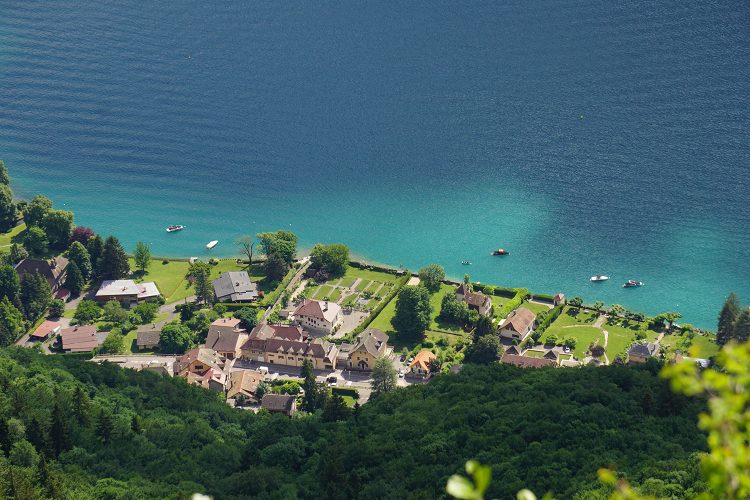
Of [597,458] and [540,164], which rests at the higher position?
[540,164]

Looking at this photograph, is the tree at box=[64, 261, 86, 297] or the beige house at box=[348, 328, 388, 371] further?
the tree at box=[64, 261, 86, 297]

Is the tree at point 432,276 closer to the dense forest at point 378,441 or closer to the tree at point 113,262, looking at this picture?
the dense forest at point 378,441

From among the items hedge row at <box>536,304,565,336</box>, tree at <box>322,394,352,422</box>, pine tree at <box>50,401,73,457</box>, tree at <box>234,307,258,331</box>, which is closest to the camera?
pine tree at <box>50,401,73,457</box>

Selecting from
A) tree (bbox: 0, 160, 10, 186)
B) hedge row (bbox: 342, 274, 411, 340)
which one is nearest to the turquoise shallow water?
tree (bbox: 0, 160, 10, 186)

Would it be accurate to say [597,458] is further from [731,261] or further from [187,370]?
[731,261]

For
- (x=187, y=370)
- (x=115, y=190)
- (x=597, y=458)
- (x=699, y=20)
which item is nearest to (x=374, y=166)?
(x=115, y=190)

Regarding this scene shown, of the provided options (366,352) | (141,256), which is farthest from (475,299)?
(141,256)

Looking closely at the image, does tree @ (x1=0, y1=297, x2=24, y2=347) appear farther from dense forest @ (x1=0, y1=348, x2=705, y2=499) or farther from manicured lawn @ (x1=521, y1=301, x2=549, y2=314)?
manicured lawn @ (x1=521, y1=301, x2=549, y2=314)
